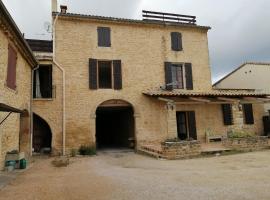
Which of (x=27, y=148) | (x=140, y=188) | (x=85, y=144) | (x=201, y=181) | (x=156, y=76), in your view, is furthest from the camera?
(x=156, y=76)

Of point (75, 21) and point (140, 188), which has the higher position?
point (75, 21)

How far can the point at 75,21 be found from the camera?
13.8 metres

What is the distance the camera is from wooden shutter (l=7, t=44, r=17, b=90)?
9062 mm

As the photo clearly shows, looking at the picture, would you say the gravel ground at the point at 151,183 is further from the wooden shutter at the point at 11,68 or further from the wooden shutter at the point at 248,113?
the wooden shutter at the point at 248,113

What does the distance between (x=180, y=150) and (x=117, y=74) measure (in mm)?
5517

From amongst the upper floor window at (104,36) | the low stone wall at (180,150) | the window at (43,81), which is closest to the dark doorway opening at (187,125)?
the low stone wall at (180,150)

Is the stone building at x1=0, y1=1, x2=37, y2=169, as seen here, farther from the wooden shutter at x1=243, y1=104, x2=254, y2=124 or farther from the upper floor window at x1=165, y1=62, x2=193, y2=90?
the wooden shutter at x1=243, y1=104, x2=254, y2=124

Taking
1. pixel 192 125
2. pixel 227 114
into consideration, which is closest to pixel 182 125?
pixel 192 125

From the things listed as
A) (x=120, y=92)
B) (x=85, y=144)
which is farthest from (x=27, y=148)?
(x=120, y=92)

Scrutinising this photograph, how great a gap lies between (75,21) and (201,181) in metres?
10.8

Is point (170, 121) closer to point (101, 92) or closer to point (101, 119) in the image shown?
point (101, 92)

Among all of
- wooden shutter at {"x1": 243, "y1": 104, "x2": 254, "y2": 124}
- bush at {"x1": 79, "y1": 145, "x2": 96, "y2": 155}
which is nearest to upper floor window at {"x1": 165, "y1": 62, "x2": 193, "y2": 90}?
wooden shutter at {"x1": 243, "y1": 104, "x2": 254, "y2": 124}

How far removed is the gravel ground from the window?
554 centimetres

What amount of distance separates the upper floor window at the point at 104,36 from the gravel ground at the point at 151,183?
24.2ft
